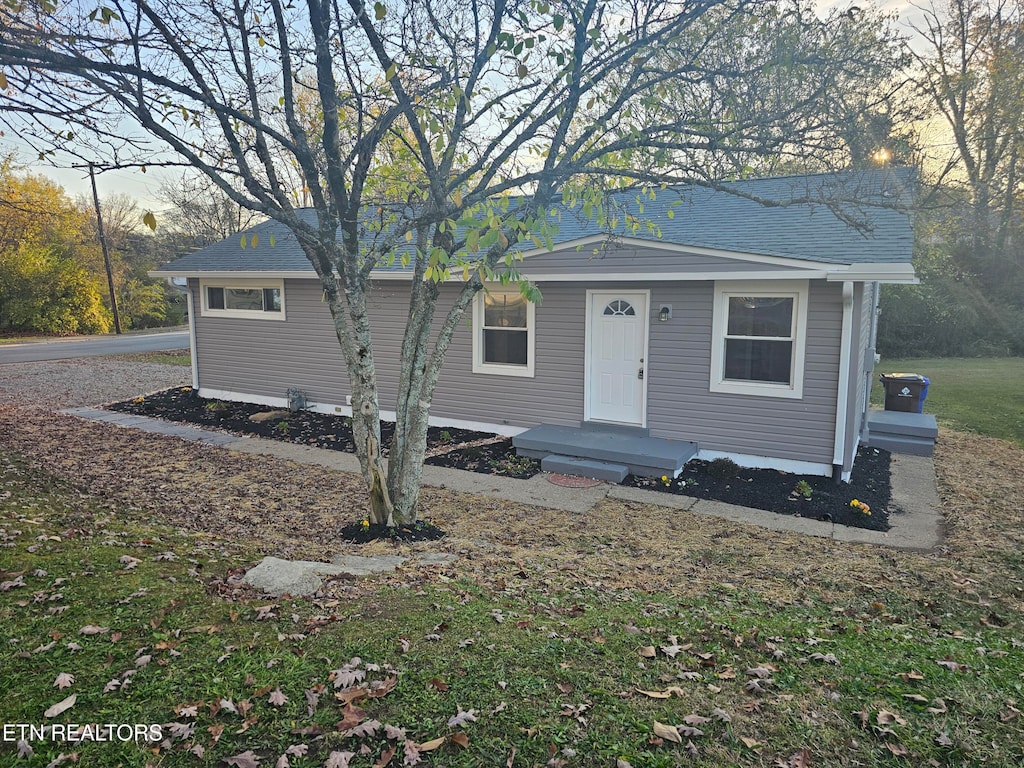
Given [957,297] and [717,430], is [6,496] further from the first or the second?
[957,297]

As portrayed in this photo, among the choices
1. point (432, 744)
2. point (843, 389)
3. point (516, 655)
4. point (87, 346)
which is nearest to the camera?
point (432, 744)

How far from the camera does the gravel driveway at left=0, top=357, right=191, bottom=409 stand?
13297 mm

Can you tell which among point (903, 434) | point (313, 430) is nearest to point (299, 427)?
point (313, 430)

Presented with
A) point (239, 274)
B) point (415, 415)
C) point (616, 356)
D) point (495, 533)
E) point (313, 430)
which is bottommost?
point (495, 533)

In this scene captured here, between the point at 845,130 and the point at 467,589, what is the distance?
16.0 feet

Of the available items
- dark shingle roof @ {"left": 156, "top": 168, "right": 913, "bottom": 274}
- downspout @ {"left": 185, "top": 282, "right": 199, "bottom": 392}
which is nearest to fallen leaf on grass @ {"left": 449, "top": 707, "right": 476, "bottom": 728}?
dark shingle roof @ {"left": 156, "top": 168, "right": 913, "bottom": 274}

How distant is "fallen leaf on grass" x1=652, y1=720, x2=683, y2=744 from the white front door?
6592mm

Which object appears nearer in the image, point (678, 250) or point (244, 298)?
point (678, 250)

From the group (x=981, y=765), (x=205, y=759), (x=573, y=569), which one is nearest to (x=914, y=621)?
(x=981, y=765)

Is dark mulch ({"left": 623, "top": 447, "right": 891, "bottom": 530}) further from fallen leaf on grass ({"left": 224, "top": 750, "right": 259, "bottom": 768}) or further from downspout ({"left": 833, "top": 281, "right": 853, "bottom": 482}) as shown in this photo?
fallen leaf on grass ({"left": 224, "top": 750, "right": 259, "bottom": 768})

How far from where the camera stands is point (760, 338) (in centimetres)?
823

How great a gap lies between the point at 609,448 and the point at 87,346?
24413mm

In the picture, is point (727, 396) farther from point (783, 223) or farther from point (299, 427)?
point (299, 427)

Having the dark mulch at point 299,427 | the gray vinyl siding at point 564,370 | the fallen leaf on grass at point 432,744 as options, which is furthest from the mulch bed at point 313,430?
the fallen leaf on grass at point 432,744
